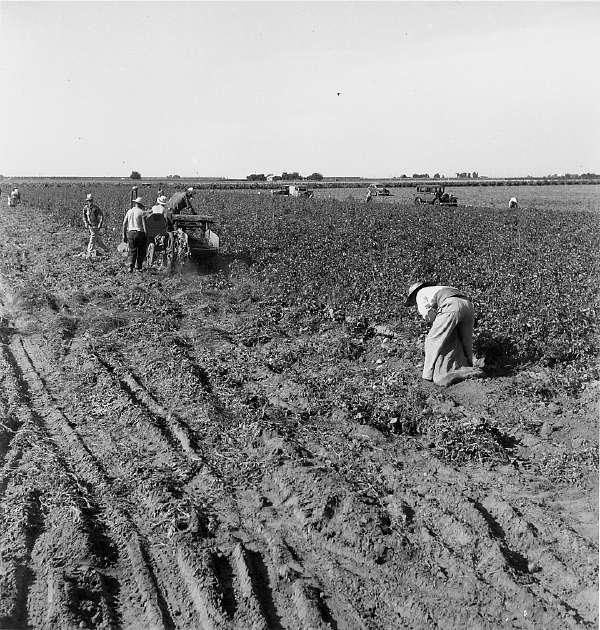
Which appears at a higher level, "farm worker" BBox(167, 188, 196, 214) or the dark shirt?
"farm worker" BBox(167, 188, 196, 214)

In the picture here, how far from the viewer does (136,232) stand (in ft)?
39.1

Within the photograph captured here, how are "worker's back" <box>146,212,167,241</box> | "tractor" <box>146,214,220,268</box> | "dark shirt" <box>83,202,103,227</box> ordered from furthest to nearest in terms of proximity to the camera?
"dark shirt" <box>83,202,103,227</box> → "tractor" <box>146,214,220,268</box> → "worker's back" <box>146,212,167,241</box>

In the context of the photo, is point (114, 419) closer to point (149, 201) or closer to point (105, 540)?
point (105, 540)

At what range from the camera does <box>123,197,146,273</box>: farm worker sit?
467 inches

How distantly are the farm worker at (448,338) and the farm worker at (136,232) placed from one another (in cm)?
691

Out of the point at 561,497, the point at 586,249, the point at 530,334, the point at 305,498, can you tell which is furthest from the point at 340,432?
the point at 586,249

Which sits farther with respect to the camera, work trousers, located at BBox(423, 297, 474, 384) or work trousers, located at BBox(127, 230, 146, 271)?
work trousers, located at BBox(127, 230, 146, 271)

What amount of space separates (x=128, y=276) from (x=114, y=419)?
6.96 metres

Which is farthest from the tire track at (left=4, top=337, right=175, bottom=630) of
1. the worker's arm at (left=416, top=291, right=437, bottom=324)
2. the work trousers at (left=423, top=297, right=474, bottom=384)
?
the worker's arm at (left=416, top=291, right=437, bottom=324)

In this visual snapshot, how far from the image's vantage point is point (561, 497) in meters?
4.46

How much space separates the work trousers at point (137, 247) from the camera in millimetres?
12008

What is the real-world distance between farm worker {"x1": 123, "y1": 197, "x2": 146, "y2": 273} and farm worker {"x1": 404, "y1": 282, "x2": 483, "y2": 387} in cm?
691

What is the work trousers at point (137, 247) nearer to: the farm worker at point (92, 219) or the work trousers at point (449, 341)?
the farm worker at point (92, 219)

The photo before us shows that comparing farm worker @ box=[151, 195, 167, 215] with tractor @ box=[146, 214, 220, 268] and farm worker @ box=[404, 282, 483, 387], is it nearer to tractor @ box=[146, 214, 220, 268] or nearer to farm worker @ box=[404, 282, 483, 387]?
tractor @ box=[146, 214, 220, 268]
